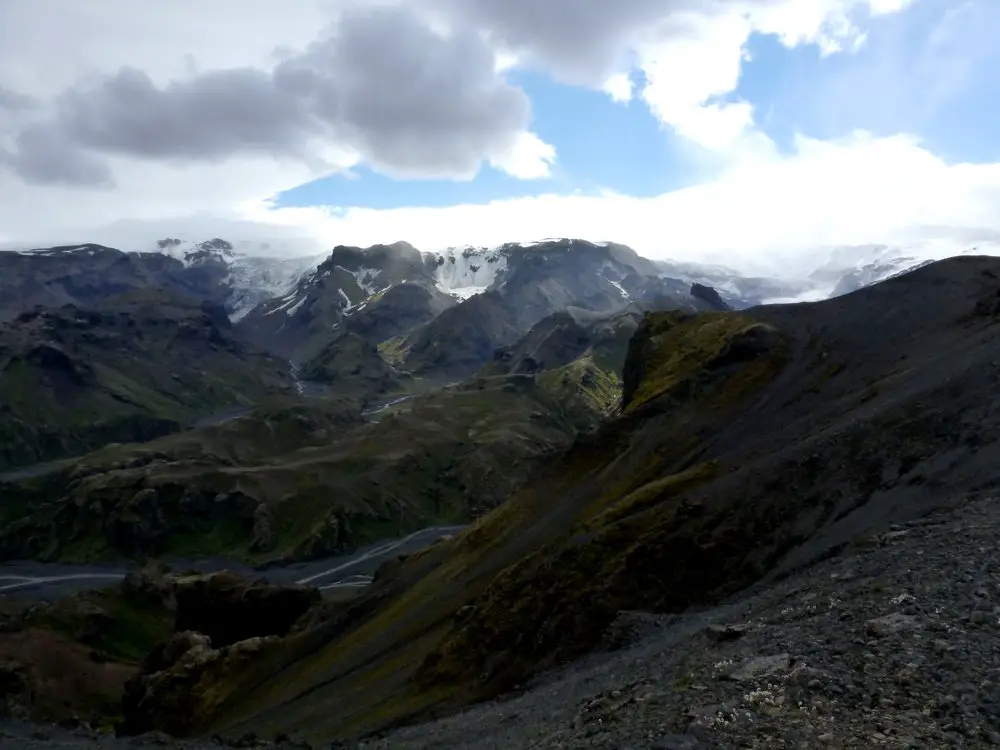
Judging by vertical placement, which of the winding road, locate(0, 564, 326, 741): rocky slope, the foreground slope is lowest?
the winding road

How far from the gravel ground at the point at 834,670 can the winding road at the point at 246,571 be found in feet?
429

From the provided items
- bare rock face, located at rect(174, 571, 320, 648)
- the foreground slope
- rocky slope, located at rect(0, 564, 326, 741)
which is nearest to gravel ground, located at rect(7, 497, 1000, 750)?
the foreground slope

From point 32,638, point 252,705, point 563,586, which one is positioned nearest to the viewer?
point 563,586

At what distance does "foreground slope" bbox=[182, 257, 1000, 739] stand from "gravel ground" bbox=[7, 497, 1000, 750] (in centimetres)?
824

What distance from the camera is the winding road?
16650cm

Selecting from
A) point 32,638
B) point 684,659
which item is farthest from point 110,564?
point 684,659

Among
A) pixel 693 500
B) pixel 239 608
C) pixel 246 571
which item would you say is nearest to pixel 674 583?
pixel 693 500

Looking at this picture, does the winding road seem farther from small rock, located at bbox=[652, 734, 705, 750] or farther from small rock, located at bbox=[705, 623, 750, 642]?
small rock, located at bbox=[652, 734, 705, 750]

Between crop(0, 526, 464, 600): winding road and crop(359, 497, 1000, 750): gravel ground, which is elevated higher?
crop(359, 497, 1000, 750): gravel ground

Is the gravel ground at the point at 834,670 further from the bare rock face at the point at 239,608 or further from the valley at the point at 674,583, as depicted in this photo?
the bare rock face at the point at 239,608

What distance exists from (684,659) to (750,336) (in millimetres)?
58812

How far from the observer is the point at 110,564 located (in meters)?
196

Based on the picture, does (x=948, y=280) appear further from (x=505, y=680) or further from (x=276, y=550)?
(x=276, y=550)

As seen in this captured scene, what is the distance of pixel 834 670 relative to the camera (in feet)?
59.6
